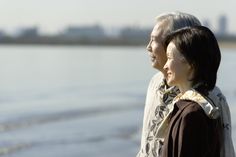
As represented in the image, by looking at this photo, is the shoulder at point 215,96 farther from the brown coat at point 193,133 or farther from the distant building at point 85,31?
the distant building at point 85,31

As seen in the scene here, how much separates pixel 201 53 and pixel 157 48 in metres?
0.59

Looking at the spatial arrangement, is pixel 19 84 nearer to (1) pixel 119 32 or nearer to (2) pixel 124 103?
(2) pixel 124 103

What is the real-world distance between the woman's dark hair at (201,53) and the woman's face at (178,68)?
18mm

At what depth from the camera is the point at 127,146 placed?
12055 millimetres

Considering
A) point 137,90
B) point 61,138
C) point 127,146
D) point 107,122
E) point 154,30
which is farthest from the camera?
point 137,90

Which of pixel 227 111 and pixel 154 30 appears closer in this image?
pixel 227 111

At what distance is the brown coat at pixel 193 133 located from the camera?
243 cm

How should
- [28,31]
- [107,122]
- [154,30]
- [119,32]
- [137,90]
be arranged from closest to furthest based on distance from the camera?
[154,30]
[107,122]
[137,90]
[28,31]
[119,32]

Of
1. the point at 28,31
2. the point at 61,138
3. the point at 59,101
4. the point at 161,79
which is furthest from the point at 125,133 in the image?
the point at 28,31

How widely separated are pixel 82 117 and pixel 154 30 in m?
13.6

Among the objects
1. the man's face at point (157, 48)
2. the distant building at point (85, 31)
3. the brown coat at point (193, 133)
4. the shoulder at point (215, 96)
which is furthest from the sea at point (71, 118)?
the distant building at point (85, 31)

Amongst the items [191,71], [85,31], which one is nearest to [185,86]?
[191,71]

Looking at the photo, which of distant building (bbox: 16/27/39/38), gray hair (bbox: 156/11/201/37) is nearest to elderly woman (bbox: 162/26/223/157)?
gray hair (bbox: 156/11/201/37)

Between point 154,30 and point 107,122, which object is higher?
point 154,30
